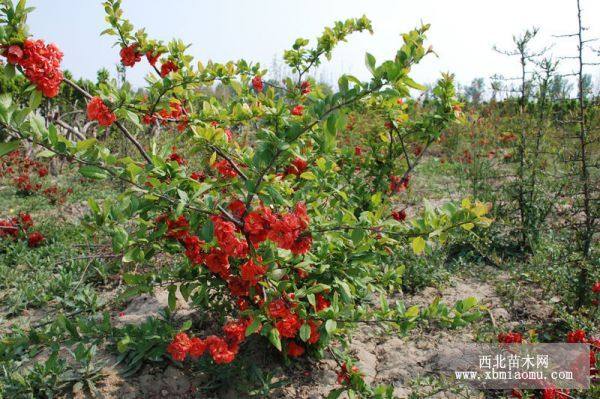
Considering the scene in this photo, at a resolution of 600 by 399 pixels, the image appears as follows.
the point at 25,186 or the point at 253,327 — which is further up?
the point at 25,186

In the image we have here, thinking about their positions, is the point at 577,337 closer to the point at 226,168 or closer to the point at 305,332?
the point at 305,332

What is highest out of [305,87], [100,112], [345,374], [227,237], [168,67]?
[305,87]

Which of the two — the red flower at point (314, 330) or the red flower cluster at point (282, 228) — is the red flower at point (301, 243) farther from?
the red flower at point (314, 330)

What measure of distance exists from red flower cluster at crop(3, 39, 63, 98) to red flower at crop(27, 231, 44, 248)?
3233 millimetres

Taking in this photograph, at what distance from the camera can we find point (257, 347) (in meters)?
2.57

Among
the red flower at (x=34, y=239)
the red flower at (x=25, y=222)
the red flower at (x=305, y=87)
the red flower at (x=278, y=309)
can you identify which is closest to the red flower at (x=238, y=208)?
the red flower at (x=278, y=309)

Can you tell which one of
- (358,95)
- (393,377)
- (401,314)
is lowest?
(393,377)

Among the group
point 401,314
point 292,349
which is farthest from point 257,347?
point 401,314

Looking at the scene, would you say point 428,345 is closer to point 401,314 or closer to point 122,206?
point 401,314

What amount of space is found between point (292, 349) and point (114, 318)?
1411 millimetres

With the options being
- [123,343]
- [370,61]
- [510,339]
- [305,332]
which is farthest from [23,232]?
[510,339]

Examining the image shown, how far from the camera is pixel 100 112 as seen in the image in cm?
176

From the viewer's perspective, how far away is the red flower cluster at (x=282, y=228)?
1.67 metres

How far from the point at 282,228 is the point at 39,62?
104 cm
